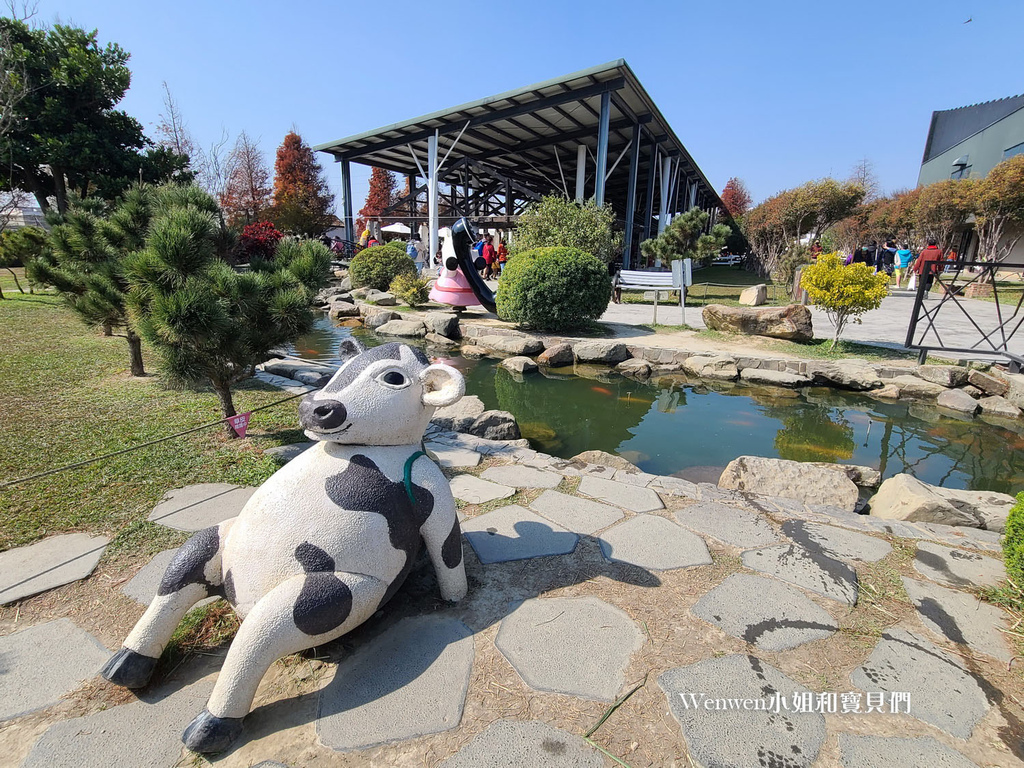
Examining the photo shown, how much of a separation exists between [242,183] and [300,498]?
106ft

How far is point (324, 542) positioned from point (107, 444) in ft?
9.96

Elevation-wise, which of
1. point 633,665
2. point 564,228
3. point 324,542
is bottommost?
point 633,665

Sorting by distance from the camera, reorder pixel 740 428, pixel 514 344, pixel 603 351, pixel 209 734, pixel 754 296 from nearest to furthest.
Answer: pixel 209 734
pixel 740 428
pixel 603 351
pixel 514 344
pixel 754 296

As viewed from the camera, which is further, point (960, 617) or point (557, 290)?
point (557, 290)

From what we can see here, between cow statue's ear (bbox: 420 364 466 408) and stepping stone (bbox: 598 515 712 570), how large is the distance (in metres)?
1.19

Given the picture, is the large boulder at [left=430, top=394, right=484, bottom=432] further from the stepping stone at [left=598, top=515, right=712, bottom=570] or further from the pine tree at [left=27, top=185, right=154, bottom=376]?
the pine tree at [left=27, top=185, right=154, bottom=376]

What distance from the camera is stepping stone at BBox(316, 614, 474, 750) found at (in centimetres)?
150

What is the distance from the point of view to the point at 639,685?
5.49ft

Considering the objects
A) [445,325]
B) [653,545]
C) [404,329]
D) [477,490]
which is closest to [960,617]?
[653,545]

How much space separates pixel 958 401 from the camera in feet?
20.5

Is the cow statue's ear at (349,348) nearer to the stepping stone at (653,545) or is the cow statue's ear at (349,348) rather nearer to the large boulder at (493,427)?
the stepping stone at (653,545)

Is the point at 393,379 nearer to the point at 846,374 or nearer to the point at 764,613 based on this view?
the point at 764,613

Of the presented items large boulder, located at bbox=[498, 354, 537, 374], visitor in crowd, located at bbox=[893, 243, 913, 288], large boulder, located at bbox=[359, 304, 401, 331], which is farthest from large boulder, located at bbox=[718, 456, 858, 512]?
visitor in crowd, located at bbox=[893, 243, 913, 288]

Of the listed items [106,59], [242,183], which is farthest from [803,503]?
[242,183]
